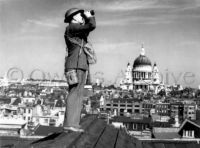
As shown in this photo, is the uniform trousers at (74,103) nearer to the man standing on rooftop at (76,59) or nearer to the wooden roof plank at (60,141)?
the man standing on rooftop at (76,59)

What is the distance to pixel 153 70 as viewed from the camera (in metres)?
144

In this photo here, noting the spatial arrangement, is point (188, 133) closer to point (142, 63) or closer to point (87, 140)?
point (87, 140)

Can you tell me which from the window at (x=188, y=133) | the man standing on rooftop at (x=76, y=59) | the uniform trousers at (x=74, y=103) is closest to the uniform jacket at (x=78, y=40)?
the man standing on rooftop at (x=76, y=59)

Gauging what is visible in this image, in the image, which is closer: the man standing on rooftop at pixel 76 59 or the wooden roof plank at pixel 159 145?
the man standing on rooftop at pixel 76 59

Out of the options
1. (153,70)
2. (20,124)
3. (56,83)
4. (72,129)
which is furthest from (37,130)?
(56,83)

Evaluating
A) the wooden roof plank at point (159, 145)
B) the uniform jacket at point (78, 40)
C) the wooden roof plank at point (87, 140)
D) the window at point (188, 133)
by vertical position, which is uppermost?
the uniform jacket at point (78, 40)

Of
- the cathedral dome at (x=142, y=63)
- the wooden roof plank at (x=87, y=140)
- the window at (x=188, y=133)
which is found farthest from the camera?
the cathedral dome at (x=142, y=63)

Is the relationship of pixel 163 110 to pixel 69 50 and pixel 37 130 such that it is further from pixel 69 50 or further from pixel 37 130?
pixel 69 50

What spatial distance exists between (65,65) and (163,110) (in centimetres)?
7202

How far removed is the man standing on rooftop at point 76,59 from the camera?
18.6 feet

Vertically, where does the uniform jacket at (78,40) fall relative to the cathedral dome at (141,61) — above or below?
below

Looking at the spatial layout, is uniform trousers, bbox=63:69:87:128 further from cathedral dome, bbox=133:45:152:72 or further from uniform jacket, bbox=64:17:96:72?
cathedral dome, bbox=133:45:152:72

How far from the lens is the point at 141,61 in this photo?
449 ft

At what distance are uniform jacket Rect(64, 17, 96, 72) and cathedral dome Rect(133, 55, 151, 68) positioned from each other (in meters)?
131
